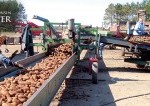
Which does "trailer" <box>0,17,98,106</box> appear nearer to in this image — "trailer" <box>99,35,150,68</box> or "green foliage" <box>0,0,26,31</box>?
"trailer" <box>99,35,150,68</box>

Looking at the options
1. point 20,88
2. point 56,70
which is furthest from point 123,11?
point 20,88

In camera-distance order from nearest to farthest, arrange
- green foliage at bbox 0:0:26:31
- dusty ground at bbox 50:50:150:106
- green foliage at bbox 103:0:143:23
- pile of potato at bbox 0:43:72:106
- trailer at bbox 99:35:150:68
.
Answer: pile of potato at bbox 0:43:72:106 → dusty ground at bbox 50:50:150:106 → trailer at bbox 99:35:150:68 → green foliage at bbox 0:0:26:31 → green foliage at bbox 103:0:143:23

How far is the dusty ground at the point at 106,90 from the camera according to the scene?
351 inches

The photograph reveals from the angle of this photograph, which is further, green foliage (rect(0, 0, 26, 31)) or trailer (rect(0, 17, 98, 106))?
green foliage (rect(0, 0, 26, 31))

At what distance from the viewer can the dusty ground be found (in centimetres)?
891

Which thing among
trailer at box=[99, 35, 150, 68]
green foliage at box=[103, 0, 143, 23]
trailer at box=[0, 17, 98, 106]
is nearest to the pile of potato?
trailer at box=[0, 17, 98, 106]

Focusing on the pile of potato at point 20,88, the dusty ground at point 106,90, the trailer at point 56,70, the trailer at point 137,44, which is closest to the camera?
the pile of potato at point 20,88

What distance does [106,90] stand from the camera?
1046cm

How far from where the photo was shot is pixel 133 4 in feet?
278

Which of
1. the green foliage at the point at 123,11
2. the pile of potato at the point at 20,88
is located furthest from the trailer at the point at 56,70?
the green foliage at the point at 123,11

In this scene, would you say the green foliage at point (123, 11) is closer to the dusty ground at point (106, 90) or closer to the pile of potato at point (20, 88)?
the dusty ground at point (106, 90)

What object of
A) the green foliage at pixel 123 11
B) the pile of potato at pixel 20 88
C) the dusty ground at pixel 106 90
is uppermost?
the green foliage at pixel 123 11

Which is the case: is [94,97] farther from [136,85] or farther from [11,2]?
[11,2]

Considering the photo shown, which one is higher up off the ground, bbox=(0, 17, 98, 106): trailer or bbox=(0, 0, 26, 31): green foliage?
bbox=(0, 0, 26, 31): green foliage
